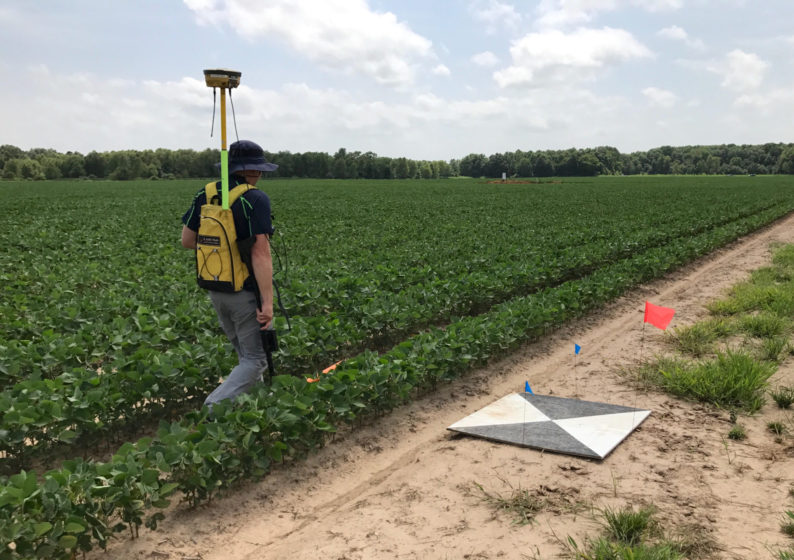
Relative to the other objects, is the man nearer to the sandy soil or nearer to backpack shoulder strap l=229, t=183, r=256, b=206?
backpack shoulder strap l=229, t=183, r=256, b=206

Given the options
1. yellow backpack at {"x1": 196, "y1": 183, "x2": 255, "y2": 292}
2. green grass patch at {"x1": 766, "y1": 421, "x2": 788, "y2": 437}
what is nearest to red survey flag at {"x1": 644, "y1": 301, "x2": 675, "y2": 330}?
green grass patch at {"x1": 766, "y1": 421, "x2": 788, "y2": 437}

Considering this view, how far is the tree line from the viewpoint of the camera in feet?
339

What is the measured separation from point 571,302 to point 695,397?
3352mm

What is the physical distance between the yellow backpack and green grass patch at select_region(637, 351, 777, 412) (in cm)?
461

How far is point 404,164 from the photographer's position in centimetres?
11669

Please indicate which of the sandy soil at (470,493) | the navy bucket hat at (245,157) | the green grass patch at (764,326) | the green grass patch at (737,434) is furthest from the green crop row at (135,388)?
the green grass patch at (764,326)

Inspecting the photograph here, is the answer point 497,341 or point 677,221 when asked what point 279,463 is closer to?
point 497,341

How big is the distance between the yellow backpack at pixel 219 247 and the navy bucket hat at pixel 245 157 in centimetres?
15

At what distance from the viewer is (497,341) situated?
23.1 ft

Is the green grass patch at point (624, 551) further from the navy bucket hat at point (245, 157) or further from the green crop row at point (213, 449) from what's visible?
the navy bucket hat at point (245, 157)

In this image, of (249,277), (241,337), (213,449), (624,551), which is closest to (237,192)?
(249,277)

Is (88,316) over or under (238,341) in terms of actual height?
under

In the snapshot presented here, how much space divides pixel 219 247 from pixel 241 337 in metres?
0.78

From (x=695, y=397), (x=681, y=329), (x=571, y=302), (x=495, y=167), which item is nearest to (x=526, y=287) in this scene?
(x=571, y=302)
